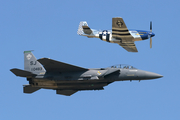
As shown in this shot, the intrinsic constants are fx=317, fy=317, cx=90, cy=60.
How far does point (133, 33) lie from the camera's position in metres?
50.5

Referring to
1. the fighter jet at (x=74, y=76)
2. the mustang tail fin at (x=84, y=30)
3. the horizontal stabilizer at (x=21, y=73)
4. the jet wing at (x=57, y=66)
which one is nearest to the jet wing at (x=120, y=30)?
the mustang tail fin at (x=84, y=30)

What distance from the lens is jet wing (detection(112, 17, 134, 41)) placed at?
48.1 m

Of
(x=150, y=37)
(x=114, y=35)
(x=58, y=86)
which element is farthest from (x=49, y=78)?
(x=150, y=37)

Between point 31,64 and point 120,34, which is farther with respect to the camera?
point 120,34

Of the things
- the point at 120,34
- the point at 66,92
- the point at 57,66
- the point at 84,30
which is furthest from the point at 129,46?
the point at 57,66

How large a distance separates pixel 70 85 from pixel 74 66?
2.45m

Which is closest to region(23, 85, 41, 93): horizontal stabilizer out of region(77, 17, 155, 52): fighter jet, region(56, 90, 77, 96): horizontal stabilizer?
region(56, 90, 77, 96): horizontal stabilizer

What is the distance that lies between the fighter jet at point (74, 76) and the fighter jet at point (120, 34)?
14.4m

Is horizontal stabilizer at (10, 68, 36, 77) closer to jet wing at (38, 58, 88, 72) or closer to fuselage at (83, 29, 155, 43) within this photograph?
jet wing at (38, 58, 88, 72)

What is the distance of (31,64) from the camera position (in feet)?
130

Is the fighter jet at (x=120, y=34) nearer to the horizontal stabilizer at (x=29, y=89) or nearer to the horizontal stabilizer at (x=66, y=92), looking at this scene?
the horizontal stabilizer at (x=66, y=92)

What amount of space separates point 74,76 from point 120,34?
16963mm

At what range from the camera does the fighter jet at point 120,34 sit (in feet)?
161

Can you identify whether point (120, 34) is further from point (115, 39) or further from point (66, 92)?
point (66, 92)
